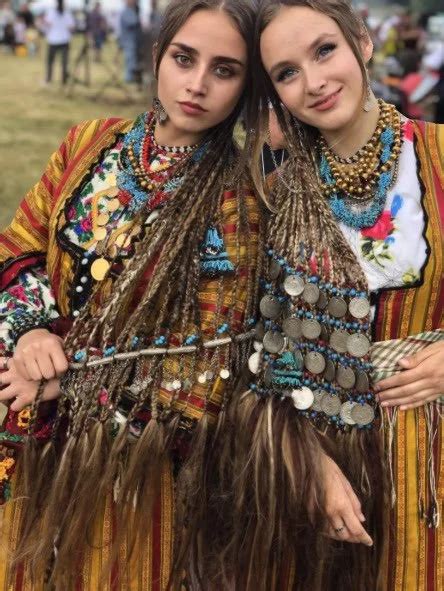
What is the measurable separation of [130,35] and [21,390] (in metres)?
13.2

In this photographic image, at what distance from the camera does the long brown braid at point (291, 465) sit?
1601 mm

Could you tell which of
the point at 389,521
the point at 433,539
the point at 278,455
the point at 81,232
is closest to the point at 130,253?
the point at 81,232

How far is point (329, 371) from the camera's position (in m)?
1.62

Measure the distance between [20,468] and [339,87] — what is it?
3.65ft

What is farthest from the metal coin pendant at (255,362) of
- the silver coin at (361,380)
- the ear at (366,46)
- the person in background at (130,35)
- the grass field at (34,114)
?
the person in background at (130,35)

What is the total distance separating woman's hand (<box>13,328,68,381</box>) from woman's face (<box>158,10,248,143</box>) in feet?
1.84

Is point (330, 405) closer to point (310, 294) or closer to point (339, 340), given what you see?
point (339, 340)

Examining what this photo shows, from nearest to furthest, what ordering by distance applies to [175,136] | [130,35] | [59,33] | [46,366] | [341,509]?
[341,509], [46,366], [175,136], [59,33], [130,35]

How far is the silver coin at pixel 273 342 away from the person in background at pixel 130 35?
12844 millimetres

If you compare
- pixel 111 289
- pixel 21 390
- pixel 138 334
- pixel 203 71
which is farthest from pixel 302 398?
pixel 203 71

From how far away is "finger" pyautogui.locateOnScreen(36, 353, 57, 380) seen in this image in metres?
1.67

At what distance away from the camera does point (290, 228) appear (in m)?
1.63

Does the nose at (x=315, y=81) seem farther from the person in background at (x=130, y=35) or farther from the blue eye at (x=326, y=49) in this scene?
the person in background at (x=130, y=35)

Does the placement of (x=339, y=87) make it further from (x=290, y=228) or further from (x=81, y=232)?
(x=81, y=232)
